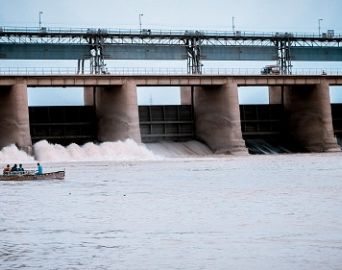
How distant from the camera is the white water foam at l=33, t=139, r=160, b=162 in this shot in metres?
60.2

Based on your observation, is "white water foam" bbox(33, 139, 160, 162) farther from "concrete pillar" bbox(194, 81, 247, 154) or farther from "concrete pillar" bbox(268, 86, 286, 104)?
"concrete pillar" bbox(268, 86, 286, 104)

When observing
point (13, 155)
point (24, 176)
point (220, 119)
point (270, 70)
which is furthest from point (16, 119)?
point (270, 70)

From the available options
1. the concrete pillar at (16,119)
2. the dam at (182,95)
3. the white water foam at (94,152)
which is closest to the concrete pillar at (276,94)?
the dam at (182,95)

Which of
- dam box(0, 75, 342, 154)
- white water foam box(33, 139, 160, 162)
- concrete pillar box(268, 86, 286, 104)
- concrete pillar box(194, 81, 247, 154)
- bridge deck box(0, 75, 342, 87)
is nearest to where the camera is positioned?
white water foam box(33, 139, 160, 162)

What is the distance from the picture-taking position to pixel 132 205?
24078 mm

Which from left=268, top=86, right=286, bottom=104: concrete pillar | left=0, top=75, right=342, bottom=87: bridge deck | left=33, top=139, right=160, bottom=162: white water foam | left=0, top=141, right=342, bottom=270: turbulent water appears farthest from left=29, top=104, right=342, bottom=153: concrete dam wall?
left=0, top=141, right=342, bottom=270: turbulent water

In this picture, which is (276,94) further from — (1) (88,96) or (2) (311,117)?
(1) (88,96)

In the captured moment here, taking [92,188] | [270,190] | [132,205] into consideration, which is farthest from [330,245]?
[92,188]

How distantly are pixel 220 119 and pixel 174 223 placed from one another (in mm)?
47771

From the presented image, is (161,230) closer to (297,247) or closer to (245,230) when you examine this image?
(245,230)

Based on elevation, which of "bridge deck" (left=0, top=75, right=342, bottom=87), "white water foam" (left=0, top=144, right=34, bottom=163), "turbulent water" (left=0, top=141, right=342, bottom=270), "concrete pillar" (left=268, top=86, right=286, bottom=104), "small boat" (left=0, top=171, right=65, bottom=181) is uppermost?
"bridge deck" (left=0, top=75, right=342, bottom=87)

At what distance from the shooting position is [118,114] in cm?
6306

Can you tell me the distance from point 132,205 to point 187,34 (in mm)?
51546

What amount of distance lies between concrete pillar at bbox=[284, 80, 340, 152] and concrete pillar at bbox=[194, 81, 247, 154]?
905cm
